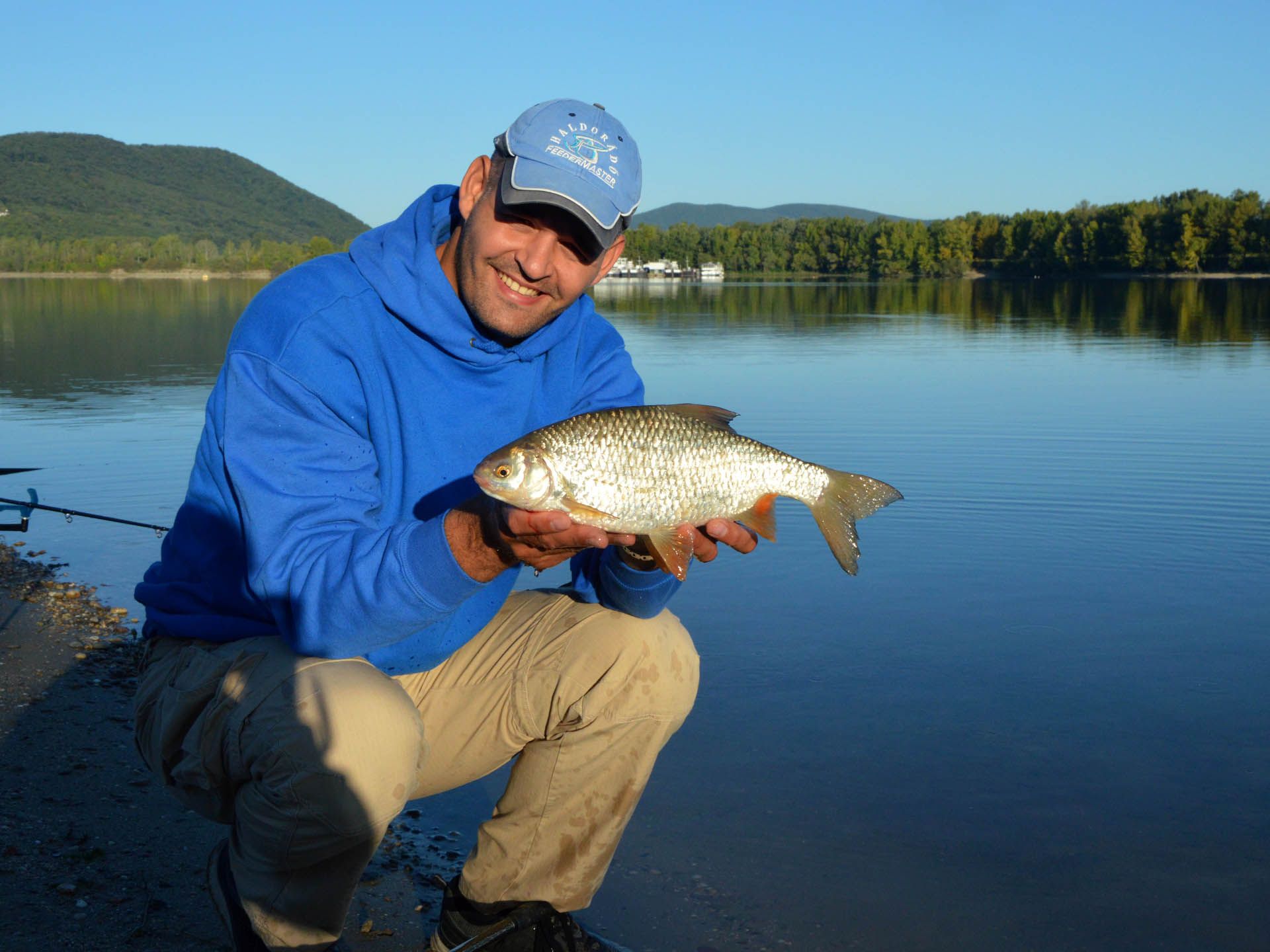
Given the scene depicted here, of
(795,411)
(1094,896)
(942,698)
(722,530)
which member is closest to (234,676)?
(722,530)

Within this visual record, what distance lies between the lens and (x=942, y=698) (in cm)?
598

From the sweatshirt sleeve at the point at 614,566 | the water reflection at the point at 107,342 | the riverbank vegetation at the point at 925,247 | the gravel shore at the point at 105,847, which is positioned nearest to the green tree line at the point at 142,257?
Answer: the riverbank vegetation at the point at 925,247

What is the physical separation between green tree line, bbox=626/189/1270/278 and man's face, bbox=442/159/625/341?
388 feet

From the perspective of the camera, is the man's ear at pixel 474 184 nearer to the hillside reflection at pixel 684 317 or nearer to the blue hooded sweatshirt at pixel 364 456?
the blue hooded sweatshirt at pixel 364 456

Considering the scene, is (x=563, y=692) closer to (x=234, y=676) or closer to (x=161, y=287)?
(x=234, y=676)

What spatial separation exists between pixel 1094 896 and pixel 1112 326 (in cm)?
3494

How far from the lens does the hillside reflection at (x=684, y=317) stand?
925 inches

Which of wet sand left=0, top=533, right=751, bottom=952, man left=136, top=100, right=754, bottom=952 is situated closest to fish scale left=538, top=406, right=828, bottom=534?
man left=136, top=100, right=754, bottom=952

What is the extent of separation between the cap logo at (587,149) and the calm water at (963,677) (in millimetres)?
2281

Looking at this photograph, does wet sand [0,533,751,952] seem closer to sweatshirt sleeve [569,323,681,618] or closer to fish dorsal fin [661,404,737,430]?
sweatshirt sleeve [569,323,681,618]

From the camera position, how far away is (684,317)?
44688 mm

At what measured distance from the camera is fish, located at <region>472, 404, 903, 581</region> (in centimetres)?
289

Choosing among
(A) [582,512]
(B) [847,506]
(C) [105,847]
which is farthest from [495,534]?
(C) [105,847]

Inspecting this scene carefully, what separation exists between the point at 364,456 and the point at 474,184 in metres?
0.86
